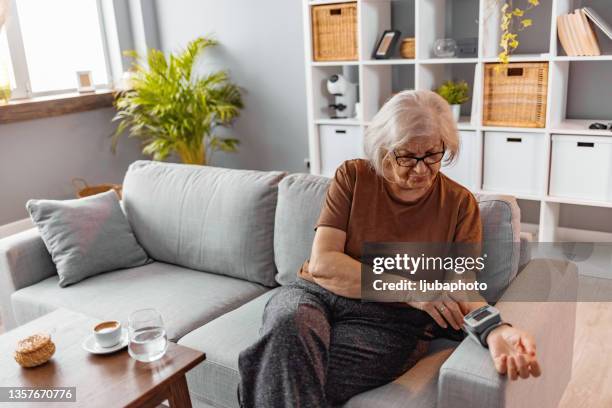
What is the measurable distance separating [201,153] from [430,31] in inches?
69.9

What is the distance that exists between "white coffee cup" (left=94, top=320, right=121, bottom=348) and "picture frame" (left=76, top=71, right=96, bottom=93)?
2.94 meters

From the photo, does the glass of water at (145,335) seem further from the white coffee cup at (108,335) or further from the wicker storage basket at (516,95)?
the wicker storage basket at (516,95)

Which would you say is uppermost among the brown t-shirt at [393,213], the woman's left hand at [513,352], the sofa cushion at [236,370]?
the brown t-shirt at [393,213]

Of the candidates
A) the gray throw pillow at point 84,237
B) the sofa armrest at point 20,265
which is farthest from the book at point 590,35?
the sofa armrest at point 20,265

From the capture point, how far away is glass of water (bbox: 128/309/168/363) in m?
1.41

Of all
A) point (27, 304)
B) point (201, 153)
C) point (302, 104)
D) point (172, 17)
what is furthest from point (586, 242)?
point (172, 17)

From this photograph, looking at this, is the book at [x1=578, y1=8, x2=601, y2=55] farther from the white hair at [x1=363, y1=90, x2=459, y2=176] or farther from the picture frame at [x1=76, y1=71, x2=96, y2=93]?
the picture frame at [x1=76, y1=71, x2=96, y2=93]

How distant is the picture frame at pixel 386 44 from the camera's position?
3.22 metres

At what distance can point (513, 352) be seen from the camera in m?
1.23

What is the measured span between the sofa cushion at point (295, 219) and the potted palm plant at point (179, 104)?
77.1 inches

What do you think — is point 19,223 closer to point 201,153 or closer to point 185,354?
point 201,153

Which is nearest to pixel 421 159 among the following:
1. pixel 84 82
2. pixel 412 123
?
pixel 412 123

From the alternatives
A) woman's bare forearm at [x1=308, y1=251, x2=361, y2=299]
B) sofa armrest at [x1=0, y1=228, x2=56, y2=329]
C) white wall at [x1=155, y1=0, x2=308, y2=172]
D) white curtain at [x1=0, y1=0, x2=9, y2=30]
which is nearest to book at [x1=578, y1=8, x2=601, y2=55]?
white wall at [x1=155, y1=0, x2=308, y2=172]

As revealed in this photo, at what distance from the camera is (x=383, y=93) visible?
3.48 metres
